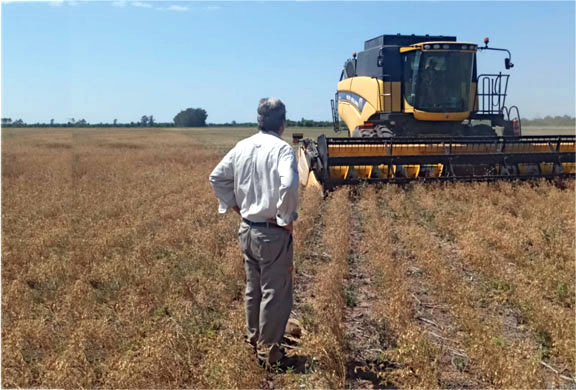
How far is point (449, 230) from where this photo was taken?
24.3 feet

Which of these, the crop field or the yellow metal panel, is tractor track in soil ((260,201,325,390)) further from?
the yellow metal panel

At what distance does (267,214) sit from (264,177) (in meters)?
0.26

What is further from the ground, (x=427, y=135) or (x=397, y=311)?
(x=427, y=135)

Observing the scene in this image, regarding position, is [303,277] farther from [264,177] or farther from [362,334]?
[264,177]

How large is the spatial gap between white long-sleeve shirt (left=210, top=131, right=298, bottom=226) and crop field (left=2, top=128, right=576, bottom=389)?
0.94 metres

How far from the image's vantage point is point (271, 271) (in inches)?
144

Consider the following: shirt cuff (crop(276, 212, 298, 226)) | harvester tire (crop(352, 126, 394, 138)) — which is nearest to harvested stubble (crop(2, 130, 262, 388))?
shirt cuff (crop(276, 212, 298, 226))

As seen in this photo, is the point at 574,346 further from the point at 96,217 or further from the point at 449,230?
the point at 96,217

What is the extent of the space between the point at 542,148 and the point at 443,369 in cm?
967

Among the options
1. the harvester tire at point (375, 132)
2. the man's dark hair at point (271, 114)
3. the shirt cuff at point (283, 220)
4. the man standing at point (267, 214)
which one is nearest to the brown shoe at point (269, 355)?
the man standing at point (267, 214)

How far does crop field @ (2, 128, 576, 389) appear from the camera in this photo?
3514 millimetres

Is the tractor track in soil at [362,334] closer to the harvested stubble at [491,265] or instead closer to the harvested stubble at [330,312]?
the harvested stubble at [330,312]

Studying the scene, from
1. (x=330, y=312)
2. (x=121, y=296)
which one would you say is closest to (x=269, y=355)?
(x=330, y=312)

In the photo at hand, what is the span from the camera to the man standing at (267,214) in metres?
3.55
